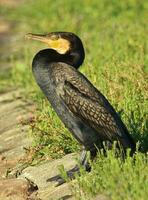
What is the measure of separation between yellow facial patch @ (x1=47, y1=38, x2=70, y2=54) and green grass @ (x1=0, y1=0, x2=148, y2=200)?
Answer: 0.90 metres

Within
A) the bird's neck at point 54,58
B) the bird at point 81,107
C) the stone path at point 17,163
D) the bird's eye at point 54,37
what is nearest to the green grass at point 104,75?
the stone path at point 17,163

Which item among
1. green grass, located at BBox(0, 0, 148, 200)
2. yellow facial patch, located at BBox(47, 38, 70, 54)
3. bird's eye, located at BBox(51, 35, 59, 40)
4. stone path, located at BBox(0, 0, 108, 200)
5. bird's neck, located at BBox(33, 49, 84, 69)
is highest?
bird's eye, located at BBox(51, 35, 59, 40)

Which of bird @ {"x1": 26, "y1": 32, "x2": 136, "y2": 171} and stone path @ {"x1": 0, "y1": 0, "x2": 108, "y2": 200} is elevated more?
bird @ {"x1": 26, "y1": 32, "x2": 136, "y2": 171}

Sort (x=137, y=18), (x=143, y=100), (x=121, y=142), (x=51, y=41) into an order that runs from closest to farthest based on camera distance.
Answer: (x=121, y=142) < (x=51, y=41) < (x=143, y=100) < (x=137, y=18)

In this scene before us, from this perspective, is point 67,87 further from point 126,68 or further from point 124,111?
point 126,68

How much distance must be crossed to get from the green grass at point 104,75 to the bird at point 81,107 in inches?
23.4

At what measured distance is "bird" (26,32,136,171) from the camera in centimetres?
737

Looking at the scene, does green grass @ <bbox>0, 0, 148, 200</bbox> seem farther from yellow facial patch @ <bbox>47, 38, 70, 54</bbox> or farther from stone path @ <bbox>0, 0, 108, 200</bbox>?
yellow facial patch @ <bbox>47, 38, 70, 54</bbox>

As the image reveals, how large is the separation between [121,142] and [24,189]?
36.1 inches

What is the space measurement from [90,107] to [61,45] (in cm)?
85

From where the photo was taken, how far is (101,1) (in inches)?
667

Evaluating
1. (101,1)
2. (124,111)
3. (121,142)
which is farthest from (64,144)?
(101,1)

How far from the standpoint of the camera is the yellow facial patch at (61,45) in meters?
7.96

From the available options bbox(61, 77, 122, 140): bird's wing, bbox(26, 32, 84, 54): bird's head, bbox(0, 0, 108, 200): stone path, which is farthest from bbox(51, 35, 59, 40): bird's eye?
bbox(0, 0, 108, 200): stone path
